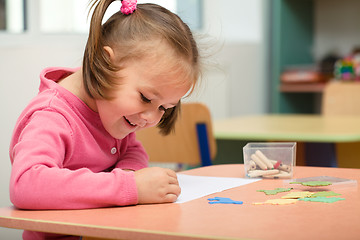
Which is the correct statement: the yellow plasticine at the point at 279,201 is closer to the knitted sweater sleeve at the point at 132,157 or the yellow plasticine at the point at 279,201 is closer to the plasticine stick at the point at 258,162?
the plasticine stick at the point at 258,162

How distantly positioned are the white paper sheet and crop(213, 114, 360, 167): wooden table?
109cm

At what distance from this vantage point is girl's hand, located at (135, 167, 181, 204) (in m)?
0.95

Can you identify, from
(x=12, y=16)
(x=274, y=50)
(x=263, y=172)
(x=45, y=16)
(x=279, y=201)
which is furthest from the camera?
(x=274, y=50)

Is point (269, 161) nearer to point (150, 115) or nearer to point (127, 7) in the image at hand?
point (150, 115)

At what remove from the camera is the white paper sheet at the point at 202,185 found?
3.36ft

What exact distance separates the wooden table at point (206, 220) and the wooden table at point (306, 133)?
128 cm

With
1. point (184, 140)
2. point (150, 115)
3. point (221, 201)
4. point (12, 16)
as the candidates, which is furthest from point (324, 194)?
point (12, 16)

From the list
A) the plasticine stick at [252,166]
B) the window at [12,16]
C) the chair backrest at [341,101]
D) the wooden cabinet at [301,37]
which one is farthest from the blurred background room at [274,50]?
the plasticine stick at [252,166]

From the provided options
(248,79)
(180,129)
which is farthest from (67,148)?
(248,79)

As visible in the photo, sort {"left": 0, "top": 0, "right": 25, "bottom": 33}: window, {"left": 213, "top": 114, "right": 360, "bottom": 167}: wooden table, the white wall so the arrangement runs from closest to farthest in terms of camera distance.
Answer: {"left": 213, "top": 114, "right": 360, "bottom": 167}: wooden table
the white wall
{"left": 0, "top": 0, "right": 25, "bottom": 33}: window

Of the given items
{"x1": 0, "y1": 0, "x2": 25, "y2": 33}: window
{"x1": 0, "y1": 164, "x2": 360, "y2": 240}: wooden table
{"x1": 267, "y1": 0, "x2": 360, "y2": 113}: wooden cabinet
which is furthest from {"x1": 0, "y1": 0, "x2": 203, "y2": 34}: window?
{"x1": 0, "y1": 164, "x2": 360, "y2": 240}: wooden table

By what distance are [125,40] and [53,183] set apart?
0.95ft

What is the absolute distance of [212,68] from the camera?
10.7ft

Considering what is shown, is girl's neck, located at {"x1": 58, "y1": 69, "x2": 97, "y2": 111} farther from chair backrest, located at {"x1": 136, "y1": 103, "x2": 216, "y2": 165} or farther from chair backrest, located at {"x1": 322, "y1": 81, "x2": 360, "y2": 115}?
chair backrest, located at {"x1": 322, "y1": 81, "x2": 360, "y2": 115}
